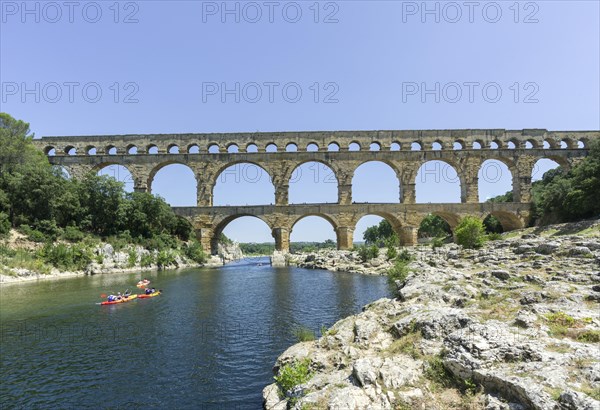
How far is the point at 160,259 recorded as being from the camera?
32000mm

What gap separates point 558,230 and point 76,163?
149ft

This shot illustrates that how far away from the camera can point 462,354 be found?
4.82 m

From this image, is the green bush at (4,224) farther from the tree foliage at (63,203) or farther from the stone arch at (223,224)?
the stone arch at (223,224)

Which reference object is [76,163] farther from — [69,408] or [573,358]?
[573,358]

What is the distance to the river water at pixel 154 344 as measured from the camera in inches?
253

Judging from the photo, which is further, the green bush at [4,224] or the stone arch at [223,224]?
the stone arch at [223,224]

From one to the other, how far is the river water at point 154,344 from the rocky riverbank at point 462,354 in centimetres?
158

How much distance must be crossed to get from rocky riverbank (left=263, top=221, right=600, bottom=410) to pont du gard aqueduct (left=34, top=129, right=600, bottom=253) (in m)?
28.2

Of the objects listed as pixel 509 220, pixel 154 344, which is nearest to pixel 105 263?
pixel 154 344

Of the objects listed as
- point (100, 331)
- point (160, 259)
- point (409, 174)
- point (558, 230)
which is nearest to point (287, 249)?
point (160, 259)

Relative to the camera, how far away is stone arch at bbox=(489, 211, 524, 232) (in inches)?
1437

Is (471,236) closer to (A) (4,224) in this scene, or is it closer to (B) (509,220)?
(B) (509,220)

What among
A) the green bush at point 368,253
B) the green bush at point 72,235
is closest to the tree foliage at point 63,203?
the green bush at point 72,235

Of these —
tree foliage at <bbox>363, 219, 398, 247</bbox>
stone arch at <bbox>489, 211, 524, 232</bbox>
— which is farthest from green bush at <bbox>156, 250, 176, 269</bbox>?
tree foliage at <bbox>363, 219, 398, 247</bbox>
